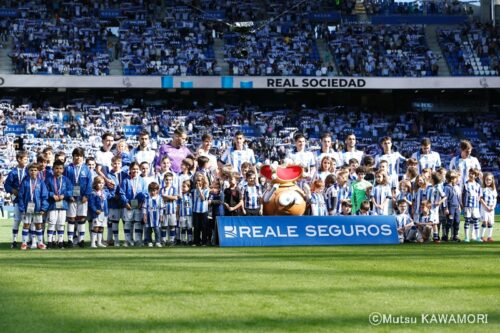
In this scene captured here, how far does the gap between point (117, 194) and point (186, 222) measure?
1494mm

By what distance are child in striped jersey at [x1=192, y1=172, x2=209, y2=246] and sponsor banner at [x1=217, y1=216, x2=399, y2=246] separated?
2.48 feet

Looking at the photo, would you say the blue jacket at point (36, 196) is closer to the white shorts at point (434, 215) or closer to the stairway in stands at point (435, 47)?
the white shorts at point (434, 215)

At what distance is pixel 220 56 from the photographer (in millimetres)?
53875

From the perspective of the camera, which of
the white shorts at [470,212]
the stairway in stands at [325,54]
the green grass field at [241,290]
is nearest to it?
the green grass field at [241,290]

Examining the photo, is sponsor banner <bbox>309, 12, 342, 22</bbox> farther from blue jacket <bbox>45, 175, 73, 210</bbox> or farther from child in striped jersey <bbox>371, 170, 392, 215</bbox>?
blue jacket <bbox>45, 175, 73, 210</bbox>

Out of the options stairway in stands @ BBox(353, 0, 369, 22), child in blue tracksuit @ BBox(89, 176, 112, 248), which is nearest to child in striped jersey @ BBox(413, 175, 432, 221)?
child in blue tracksuit @ BBox(89, 176, 112, 248)

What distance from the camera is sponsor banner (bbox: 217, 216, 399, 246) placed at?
1859cm

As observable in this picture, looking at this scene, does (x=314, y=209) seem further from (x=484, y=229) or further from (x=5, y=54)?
(x=5, y=54)

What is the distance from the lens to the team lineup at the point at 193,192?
18.5 meters

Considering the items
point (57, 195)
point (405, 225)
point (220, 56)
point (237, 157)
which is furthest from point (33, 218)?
point (220, 56)

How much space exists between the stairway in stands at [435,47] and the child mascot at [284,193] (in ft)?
118

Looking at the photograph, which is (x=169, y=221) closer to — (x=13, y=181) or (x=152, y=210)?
(x=152, y=210)

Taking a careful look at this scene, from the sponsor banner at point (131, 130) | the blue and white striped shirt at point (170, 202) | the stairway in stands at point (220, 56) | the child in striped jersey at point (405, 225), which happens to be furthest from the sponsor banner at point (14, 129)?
the child in striped jersey at point (405, 225)

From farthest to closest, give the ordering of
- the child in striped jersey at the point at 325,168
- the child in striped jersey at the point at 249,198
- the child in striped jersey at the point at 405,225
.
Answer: the child in striped jersey at the point at 325,168 < the child in striped jersey at the point at 405,225 < the child in striped jersey at the point at 249,198
